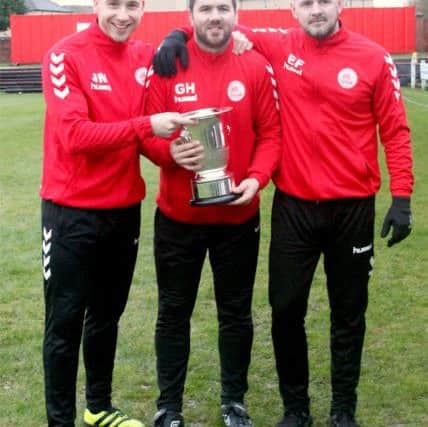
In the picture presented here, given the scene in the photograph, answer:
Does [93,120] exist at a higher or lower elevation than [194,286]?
higher

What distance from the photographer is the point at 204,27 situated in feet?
14.4

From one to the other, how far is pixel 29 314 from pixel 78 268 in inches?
111

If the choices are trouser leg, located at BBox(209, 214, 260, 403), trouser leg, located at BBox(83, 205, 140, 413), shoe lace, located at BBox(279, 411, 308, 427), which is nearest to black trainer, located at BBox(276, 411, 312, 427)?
shoe lace, located at BBox(279, 411, 308, 427)

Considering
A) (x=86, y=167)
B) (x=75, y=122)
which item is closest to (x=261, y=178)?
(x=86, y=167)

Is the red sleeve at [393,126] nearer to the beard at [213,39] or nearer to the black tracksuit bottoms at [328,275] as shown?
the black tracksuit bottoms at [328,275]

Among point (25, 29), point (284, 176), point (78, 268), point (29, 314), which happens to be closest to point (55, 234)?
point (78, 268)

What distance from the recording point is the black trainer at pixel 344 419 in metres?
4.81

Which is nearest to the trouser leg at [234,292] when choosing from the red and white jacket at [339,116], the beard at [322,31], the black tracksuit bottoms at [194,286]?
the black tracksuit bottoms at [194,286]

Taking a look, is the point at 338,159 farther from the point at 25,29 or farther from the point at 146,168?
the point at 25,29

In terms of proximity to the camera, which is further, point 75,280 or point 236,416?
point 236,416

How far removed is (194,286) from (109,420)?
851mm

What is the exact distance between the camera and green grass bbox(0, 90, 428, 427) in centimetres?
520

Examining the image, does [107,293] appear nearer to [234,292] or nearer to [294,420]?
[234,292]

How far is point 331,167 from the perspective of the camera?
14.8 feet
